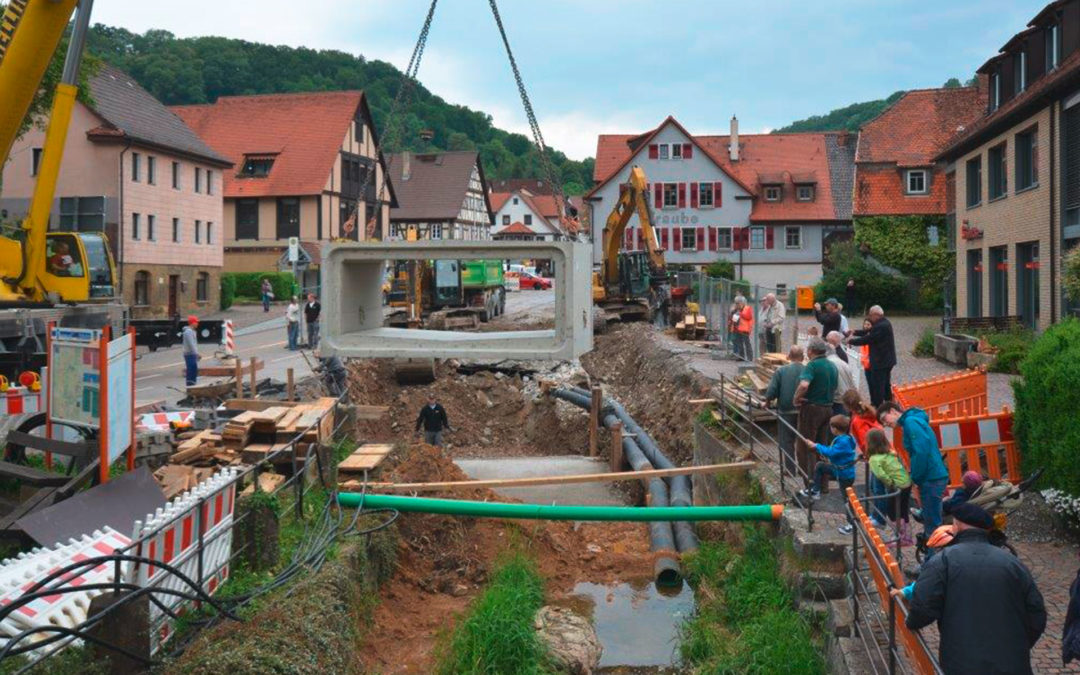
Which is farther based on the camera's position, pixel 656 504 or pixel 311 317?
pixel 311 317

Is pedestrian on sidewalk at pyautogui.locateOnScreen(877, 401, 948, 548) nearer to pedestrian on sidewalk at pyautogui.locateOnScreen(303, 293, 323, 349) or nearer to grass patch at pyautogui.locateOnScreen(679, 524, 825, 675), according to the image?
grass patch at pyautogui.locateOnScreen(679, 524, 825, 675)

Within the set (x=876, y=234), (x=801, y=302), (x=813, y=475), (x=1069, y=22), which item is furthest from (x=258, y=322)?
(x=813, y=475)

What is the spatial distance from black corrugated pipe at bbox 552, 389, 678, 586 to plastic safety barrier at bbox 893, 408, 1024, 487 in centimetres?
356

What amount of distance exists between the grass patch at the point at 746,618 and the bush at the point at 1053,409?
2885 millimetres

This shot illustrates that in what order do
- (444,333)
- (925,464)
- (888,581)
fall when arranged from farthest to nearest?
1. (925,464)
2. (444,333)
3. (888,581)

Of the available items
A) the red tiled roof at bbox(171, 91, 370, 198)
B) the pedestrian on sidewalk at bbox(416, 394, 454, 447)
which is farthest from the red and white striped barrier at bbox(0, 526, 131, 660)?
the red tiled roof at bbox(171, 91, 370, 198)

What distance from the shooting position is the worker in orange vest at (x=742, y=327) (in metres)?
24.1

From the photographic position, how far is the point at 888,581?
6.92 m

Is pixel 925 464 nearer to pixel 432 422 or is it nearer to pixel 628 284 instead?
pixel 432 422

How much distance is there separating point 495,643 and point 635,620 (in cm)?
268

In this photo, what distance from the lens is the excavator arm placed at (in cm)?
3344

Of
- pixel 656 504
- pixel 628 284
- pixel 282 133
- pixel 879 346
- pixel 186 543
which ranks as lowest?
pixel 656 504

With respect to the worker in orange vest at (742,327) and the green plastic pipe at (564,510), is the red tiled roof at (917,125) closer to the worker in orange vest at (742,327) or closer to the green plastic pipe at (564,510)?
the worker in orange vest at (742,327)

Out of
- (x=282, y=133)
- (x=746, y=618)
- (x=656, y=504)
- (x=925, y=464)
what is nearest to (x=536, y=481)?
(x=656, y=504)
